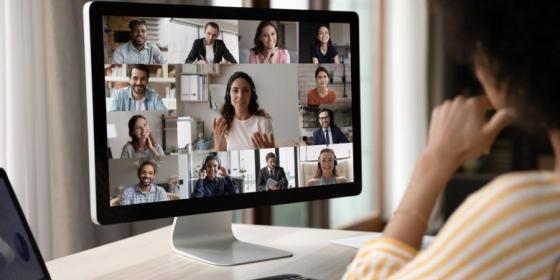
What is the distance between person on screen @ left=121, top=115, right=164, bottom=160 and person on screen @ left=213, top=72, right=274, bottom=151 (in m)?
0.13

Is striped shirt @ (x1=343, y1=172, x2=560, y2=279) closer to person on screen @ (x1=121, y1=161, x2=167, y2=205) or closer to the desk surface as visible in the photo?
the desk surface

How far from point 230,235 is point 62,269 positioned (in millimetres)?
357

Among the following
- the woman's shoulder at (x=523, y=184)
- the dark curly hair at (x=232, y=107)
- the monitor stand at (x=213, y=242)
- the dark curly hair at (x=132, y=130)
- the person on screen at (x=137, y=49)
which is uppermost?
the person on screen at (x=137, y=49)

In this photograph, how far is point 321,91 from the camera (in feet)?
5.40

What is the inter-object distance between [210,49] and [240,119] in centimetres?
15

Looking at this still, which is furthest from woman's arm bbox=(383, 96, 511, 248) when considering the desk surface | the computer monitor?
the computer monitor

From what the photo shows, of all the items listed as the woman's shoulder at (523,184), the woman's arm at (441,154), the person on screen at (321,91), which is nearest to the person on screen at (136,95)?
the person on screen at (321,91)

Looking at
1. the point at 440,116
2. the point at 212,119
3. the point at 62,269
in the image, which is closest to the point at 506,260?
the point at 440,116

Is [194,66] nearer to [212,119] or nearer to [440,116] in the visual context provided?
[212,119]

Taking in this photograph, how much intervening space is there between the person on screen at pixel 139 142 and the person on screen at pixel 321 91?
353 mm

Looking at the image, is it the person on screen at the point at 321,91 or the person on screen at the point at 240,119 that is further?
the person on screen at the point at 321,91

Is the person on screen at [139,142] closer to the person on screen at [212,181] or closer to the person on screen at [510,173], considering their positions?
the person on screen at [212,181]

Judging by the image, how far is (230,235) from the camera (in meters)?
1.67

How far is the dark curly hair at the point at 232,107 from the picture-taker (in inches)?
59.8
